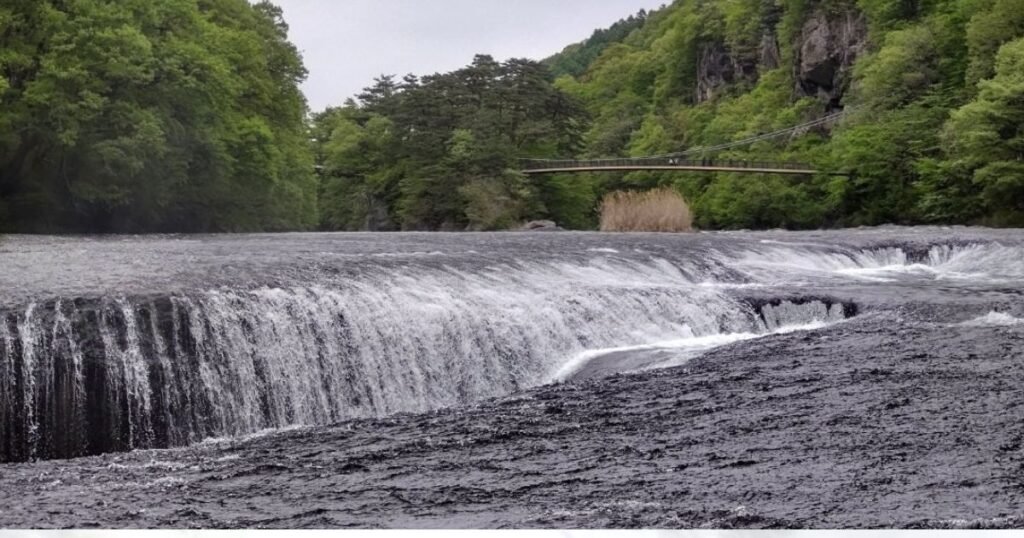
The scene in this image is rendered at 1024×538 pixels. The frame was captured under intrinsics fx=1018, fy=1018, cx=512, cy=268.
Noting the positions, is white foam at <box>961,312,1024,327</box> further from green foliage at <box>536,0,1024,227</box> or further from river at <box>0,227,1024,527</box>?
green foliage at <box>536,0,1024,227</box>

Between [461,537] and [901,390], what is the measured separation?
2.29 metres

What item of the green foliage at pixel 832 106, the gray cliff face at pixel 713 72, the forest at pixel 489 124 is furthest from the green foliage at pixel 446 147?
the gray cliff face at pixel 713 72

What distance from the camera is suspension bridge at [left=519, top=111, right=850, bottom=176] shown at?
14.3 m

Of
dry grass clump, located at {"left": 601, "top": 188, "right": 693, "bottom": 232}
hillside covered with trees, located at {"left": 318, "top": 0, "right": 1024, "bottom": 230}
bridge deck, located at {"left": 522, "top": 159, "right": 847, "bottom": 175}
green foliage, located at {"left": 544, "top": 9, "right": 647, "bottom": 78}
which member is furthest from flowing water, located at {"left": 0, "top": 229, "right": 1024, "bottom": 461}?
dry grass clump, located at {"left": 601, "top": 188, "right": 693, "bottom": 232}

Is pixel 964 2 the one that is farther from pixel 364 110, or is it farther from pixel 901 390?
pixel 901 390

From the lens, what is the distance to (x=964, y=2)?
1508 cm

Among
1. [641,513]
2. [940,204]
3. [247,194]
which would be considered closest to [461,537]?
[641,513]

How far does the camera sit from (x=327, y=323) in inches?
206

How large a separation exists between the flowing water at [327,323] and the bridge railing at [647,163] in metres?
5.77

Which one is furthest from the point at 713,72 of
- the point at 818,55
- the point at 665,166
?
the point at 818,55

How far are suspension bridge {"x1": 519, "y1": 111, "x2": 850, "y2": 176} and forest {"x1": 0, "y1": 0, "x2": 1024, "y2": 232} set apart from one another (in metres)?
0.16

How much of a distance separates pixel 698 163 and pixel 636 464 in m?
13.9

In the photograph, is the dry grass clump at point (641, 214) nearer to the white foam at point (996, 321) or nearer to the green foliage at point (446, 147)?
the green foliage at point (446, 147)

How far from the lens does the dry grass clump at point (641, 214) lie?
15094 mm
